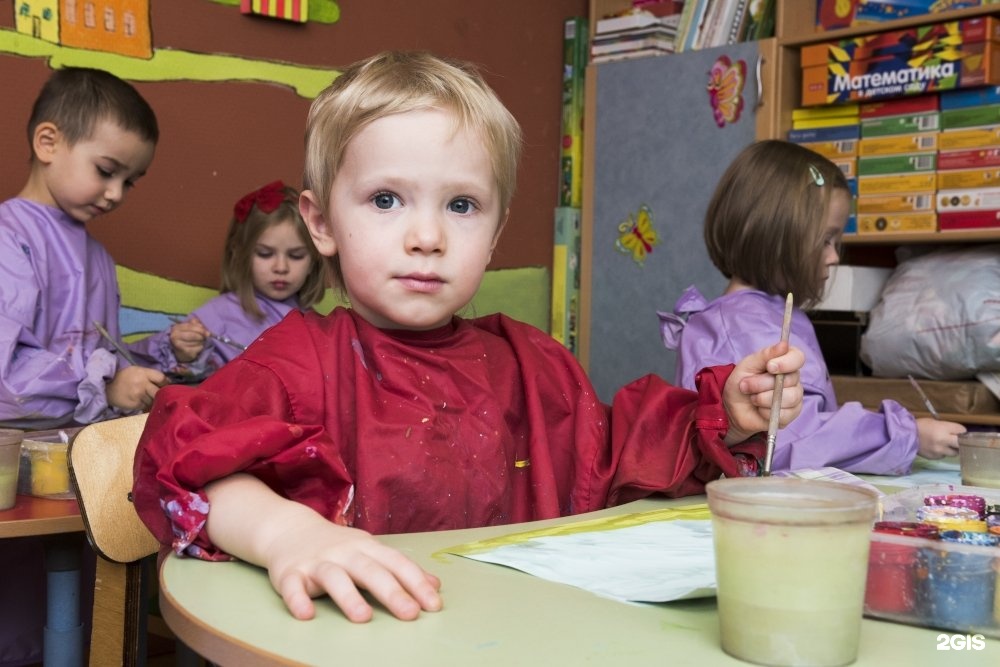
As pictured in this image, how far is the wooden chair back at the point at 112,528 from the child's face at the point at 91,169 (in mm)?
1195

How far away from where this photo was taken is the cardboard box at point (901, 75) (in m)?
2.99

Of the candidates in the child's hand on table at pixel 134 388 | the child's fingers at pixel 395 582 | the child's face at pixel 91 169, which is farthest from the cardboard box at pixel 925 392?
the child's fingers at pixel 395 582

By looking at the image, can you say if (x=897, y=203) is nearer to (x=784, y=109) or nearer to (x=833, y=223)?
(x=784, y=109)

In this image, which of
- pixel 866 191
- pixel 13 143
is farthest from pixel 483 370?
pixel 866 191

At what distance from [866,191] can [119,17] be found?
209 cm

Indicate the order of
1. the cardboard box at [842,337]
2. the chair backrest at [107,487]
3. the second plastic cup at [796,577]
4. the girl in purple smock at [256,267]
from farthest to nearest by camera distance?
the cardboard box at [842,337]
the girl in purple smock at [256,267]
the chair backrest at [107,487]
the second plastic cup at [796,577]

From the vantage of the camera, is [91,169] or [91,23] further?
[91,23]

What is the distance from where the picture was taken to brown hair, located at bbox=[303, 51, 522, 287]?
110 centimetres

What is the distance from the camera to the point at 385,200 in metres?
1.08

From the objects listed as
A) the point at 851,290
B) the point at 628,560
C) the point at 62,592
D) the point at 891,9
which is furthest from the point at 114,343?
the point at 891,9

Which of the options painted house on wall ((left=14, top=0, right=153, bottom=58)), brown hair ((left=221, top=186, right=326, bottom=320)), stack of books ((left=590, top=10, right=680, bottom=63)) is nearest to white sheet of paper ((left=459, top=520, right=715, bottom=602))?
brown hair ((left=221, top=186, right=326, bottom=320))

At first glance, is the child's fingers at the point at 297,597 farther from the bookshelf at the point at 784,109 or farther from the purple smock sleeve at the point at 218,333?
the bookshelf at the point at 784,109

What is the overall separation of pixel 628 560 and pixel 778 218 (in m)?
1.36

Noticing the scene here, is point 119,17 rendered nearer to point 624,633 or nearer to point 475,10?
point 475,10
